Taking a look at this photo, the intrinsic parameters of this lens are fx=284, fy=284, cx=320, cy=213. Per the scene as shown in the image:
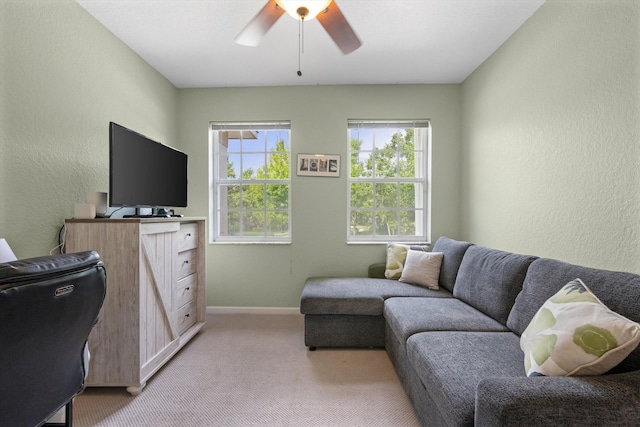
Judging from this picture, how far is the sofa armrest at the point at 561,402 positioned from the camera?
2.82ft

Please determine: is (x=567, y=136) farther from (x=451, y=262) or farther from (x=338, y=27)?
(x=338, y=27)

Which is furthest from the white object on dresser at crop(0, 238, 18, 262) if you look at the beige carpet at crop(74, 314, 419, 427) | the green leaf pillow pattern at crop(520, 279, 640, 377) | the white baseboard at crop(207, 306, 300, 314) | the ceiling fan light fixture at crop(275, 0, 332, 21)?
the green leaf pillow pattern at crop(520, 279, 640, 377)

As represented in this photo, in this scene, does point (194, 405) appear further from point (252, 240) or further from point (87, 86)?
point (87, 86)

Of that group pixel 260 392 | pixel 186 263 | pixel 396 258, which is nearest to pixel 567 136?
pixel 396 258

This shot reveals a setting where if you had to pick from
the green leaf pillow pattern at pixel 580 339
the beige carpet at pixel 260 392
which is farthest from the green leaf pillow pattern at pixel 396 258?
the green leaf pillow pattern at pixel 580 339

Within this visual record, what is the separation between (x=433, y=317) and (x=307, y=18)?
1991mm

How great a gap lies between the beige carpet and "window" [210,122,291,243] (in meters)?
1.28

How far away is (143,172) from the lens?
2.21 m

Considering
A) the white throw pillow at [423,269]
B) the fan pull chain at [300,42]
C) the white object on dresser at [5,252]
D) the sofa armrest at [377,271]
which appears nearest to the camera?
the white object on dresser at [5,252]

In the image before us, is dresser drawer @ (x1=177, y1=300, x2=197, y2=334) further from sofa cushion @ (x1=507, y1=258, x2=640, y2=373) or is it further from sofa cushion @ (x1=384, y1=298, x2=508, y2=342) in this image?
sofa cushion @ (x1=507, y1=258, x2=640, y2=373)

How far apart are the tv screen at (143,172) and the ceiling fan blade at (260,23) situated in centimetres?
106

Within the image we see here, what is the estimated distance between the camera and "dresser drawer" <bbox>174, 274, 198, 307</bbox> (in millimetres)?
2426

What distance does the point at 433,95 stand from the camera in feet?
10.5

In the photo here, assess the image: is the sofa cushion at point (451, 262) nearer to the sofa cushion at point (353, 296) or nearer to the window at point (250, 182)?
the sofa cushion at point (353, 296)
